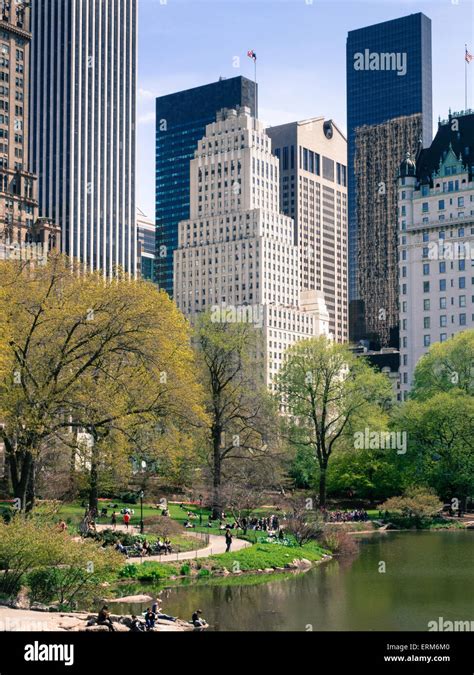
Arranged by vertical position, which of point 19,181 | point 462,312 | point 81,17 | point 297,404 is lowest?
point 297,404

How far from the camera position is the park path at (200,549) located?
53812 mm

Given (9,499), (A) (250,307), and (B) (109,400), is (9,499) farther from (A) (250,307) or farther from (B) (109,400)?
(A) (250,307)

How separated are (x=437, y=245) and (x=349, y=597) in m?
99.2

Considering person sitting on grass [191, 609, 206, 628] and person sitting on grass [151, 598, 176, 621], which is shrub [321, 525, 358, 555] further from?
person sitting on grass [151, 598, 176, 621]

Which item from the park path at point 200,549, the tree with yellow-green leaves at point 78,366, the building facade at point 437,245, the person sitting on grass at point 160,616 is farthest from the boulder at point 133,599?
the building facade at point 437,245

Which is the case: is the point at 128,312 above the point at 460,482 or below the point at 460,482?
above

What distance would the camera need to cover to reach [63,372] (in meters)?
56.9

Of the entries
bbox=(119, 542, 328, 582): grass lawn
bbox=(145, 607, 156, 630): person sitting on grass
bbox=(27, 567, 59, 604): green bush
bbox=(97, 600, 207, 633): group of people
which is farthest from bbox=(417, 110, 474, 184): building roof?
bbox=(145, 607, 156, 630): person sitting on grass

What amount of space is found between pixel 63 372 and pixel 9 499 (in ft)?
60.5

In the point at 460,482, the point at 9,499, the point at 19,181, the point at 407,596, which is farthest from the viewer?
the point at 19,181

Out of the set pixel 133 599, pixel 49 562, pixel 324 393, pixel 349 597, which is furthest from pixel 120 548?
pixel 324 393

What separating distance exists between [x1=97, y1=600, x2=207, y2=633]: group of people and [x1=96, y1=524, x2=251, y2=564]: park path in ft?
41.7
